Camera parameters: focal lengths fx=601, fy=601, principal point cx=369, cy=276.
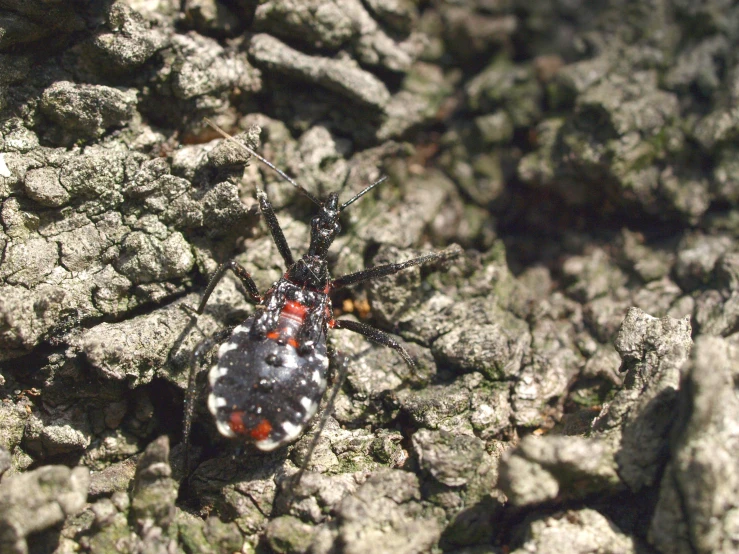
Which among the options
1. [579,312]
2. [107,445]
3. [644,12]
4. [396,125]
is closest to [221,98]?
[396,125]

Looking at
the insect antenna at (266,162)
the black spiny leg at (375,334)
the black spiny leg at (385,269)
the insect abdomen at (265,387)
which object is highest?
the insect antenna at (266,162)

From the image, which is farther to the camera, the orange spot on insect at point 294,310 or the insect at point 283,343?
the orange spot on insect at point 294,310

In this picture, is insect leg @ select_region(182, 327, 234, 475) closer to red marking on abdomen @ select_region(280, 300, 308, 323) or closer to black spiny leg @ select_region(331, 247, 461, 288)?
red marking on abdomen @ select_region(280, 300, 308, 323)

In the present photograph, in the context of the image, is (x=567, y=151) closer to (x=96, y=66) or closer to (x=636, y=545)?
(x=636, y=545)

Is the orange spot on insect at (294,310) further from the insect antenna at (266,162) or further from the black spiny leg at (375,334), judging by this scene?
the insect antenna at (266,162)

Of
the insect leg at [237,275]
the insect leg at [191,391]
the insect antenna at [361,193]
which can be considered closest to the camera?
the insect leg at [191,391]

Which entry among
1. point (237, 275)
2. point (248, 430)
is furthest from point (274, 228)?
point (248, 430)

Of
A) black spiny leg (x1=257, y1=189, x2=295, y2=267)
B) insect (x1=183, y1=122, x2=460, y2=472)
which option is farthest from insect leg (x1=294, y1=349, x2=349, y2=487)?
black spiny leg (x1=257, y1=189, x2=295, y2=267)

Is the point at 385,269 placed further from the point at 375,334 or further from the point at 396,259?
the point at 375,334

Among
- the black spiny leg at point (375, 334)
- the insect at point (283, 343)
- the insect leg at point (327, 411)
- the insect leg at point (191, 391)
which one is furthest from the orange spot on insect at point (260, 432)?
the black spiny leg at point (375, 334)
